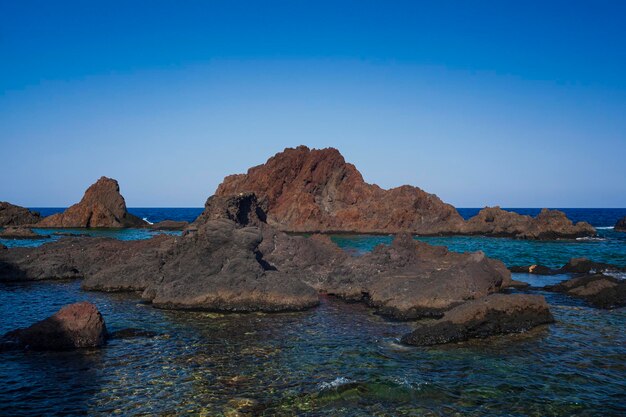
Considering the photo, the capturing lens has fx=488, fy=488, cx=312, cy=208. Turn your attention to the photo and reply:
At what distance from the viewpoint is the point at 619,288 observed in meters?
21.3

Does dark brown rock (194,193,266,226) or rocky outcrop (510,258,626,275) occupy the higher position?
dark brown rock (194,193,266,226)

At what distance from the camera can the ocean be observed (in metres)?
9.95

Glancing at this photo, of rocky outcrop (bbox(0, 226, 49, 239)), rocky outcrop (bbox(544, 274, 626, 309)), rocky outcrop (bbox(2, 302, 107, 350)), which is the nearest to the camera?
rocky outcrop (bbox(2, 302, 107, 350))

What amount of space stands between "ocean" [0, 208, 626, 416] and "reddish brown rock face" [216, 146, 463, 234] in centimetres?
5662

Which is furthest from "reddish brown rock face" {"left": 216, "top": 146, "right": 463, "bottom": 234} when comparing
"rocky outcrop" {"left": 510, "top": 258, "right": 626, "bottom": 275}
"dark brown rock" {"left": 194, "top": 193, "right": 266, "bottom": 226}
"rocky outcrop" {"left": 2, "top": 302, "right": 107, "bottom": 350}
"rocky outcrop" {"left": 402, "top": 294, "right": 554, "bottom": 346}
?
"rocky outcrop" {"left": 2, "top": 302, "right": 107, "bottom": 350}

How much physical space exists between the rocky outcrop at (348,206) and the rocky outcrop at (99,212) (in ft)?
60.1

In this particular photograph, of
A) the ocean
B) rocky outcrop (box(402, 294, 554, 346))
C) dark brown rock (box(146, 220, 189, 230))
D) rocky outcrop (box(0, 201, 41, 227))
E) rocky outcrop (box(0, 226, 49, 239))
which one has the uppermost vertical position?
rocky outcrop (box(0, 201, 41, 227))

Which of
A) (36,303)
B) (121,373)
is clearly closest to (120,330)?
(121,373)

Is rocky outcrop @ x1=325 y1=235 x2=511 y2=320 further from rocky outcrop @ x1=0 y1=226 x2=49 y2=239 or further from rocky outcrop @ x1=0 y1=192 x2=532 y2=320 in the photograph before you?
rocky outcrop @ x1=0 y1=226 x2=49 y2=239

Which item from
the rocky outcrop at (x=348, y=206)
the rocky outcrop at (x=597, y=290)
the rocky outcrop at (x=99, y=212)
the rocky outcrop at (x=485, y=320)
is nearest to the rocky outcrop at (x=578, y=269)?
the rocky outcrop at (x=597, y=290)

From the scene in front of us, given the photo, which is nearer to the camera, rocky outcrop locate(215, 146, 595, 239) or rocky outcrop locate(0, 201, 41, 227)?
rocky outcrop locate(215, 146, 595, 239)

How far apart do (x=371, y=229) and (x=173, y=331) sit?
65.5 m

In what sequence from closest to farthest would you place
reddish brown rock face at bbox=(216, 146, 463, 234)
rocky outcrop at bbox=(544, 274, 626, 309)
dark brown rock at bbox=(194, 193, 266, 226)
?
rocky outcrop at bbox=(544, 274, 626, 309) → dark brown rock at bbox=(194, 193, 266, 226) → reddish brown rock face at bbox=(216, 146, 463, 234)

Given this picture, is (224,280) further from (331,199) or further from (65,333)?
(331,199)
